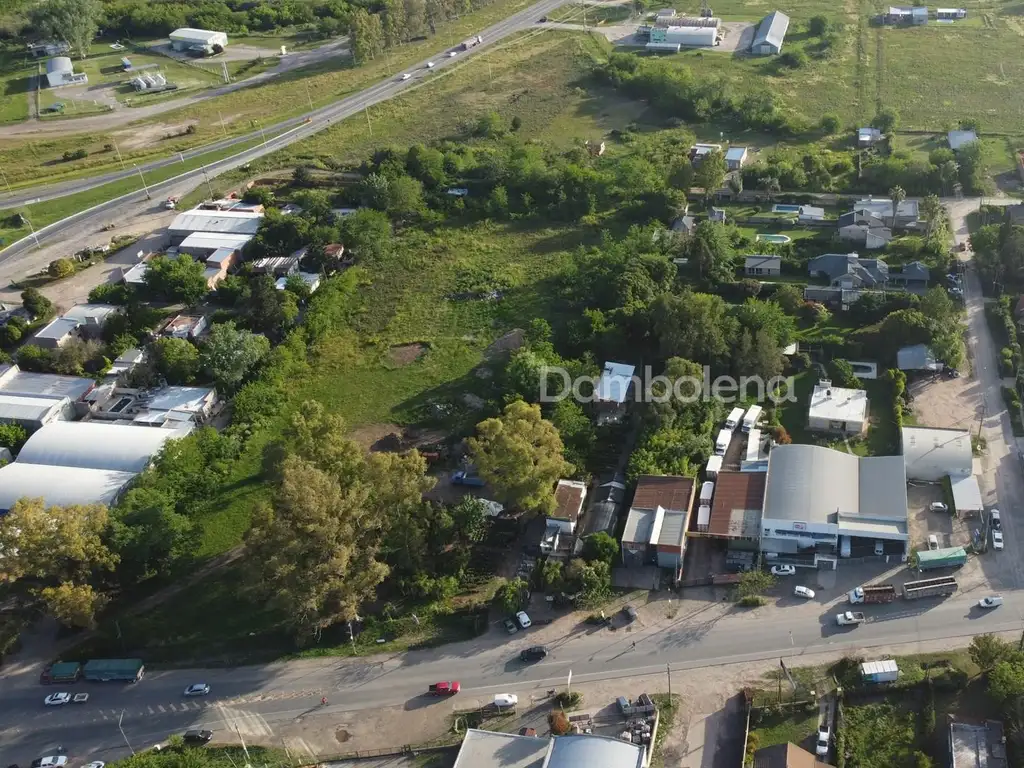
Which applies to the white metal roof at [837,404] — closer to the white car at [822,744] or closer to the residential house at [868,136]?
the white car at [822,744]

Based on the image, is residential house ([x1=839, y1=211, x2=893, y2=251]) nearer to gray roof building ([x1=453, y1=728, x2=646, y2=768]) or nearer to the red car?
gray roof building ([x1=453, y1=728, x2=646, y2=768])

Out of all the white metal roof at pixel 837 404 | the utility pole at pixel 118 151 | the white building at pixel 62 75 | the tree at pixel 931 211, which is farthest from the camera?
the white building at pixel 62 75

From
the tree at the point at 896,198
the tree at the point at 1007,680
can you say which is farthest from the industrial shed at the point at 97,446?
the tree at the point at 896,198

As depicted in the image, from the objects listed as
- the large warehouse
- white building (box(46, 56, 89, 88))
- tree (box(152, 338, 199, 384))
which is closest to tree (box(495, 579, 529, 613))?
the large warehouse

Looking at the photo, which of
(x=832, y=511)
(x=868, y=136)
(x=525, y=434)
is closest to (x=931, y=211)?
(x=868, y=136)

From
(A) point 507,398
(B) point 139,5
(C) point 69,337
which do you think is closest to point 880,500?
(A) point 507,398

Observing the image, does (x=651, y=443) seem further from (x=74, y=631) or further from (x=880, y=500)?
(x=74, y=631)

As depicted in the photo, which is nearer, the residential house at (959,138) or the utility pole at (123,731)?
the utility pole at (123,731)
